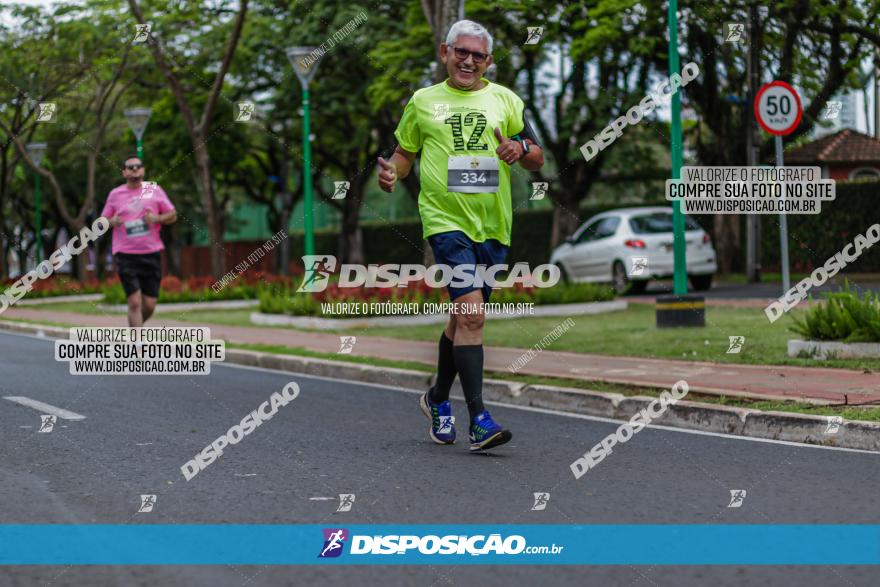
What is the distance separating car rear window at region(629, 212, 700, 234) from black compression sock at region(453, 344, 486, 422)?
16.5m

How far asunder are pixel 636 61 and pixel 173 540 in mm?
23454

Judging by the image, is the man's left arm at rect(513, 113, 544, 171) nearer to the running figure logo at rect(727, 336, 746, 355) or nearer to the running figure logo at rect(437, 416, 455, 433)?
the running figure logo at rect(437, 416, 455, 433)

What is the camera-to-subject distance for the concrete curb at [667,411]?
7.00 m

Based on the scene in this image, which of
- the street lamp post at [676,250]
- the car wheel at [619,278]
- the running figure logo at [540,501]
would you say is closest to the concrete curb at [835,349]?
the street lamp post at [676,250]

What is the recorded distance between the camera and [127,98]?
37938 mm

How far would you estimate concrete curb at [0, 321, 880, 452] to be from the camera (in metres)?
7.00

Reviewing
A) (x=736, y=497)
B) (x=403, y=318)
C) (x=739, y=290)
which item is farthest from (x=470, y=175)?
(x=739, y=290)

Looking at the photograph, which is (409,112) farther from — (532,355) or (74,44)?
(74,44)

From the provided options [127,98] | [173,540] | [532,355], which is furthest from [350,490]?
[127,98]

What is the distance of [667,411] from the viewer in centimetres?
807

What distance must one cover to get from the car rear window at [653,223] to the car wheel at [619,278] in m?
0.74

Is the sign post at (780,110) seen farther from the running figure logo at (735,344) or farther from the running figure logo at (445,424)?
the running figure logo at (445,424)

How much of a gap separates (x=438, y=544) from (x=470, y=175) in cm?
255

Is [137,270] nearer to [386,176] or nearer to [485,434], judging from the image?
[386,176]
